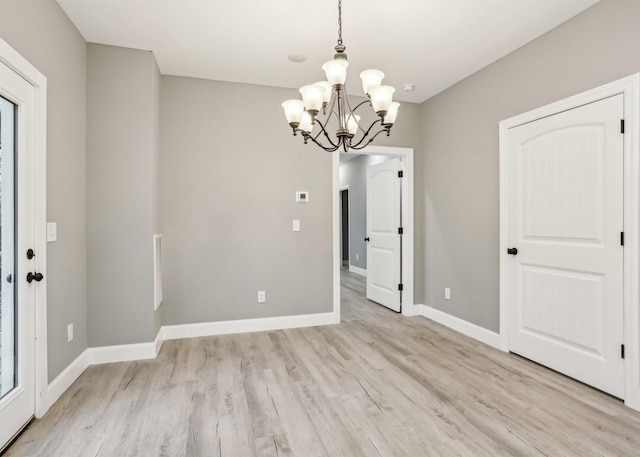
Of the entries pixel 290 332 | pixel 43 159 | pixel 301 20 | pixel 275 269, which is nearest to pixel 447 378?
pixel 290 332

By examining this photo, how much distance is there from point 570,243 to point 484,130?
1.42 meters

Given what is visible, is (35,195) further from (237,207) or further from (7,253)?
(237,207)

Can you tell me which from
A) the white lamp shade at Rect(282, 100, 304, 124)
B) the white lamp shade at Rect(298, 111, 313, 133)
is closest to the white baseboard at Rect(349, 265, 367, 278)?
the white lamp shade at Rect(298, 111, 313, 133)

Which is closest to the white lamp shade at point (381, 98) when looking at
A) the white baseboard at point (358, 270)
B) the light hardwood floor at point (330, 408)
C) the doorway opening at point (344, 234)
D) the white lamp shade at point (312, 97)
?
the white lamp shade at point (312, 97)

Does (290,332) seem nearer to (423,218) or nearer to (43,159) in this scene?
(423,218)

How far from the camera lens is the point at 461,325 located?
12.7 ft

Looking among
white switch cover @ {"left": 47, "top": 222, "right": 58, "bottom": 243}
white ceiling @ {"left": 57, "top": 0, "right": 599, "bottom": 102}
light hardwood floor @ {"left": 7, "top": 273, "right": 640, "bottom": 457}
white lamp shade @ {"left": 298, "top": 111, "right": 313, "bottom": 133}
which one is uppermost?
white ceiling @ {"left": 57, "top": 0, "right": 599, "bottom": 102}

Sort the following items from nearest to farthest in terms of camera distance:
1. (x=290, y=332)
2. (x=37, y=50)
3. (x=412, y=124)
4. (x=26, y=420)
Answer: (x=26, y=420), (x=37, y=50), (x=290, y=332), (x=412, y=124)

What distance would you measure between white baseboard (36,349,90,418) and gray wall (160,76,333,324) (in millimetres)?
893

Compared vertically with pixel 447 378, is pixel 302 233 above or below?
above

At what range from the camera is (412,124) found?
452 cm

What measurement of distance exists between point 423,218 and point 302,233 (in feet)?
5.32

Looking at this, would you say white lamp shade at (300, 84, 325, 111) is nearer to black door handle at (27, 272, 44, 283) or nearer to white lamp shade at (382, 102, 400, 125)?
white lamp shade at (382, 102, 400, 125)

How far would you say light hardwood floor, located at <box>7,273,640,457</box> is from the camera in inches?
74.6
